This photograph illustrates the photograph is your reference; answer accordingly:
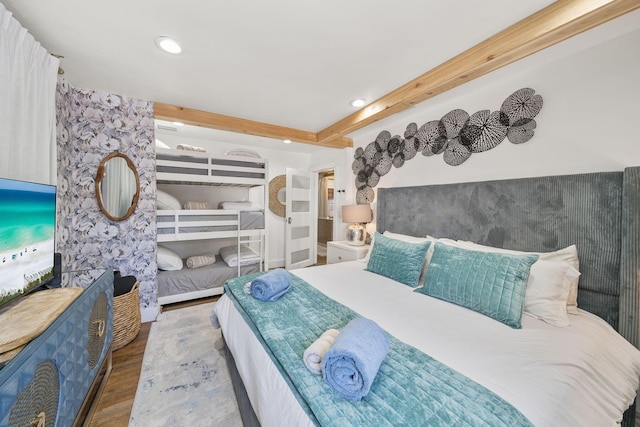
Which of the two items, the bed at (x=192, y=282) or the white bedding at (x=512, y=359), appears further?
the bed at (x=192, y=282)

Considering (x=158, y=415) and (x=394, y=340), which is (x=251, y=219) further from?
(x=394, y=340)

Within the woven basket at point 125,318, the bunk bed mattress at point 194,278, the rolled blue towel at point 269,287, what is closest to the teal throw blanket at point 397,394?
the rolled blue towel at point 269,287

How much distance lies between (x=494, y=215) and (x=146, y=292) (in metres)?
3.52

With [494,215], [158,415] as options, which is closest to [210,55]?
[158,415]

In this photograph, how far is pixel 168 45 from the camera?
1.67 metres

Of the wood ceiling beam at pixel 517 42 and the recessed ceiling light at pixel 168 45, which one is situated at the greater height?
the recessed ceiling light at pixel 168 45

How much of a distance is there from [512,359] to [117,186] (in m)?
3.36

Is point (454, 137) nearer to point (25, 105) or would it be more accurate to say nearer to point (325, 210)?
point (25, 105)

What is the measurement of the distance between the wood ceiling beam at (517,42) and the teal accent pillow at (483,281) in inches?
50.9

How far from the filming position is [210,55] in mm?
1789

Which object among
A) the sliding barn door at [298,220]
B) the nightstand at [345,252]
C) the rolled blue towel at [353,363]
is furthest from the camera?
the sliding barn door at [298,220]

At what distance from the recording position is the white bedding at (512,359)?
88 cm

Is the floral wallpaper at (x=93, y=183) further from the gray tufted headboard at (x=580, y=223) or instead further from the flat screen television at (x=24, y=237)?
the gray tufted headboard at (x=580, y=223)

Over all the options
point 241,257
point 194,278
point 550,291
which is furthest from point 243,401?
point 241,257
